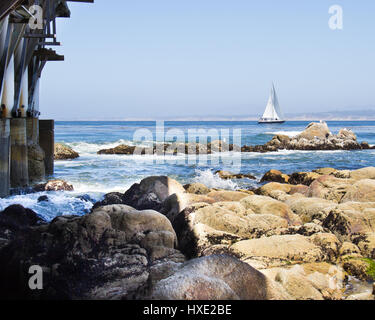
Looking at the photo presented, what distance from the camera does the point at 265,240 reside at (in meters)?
6.18

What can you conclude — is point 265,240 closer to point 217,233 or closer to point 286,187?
point 217,233

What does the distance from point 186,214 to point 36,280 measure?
2680mm

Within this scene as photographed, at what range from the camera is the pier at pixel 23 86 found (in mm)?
10391

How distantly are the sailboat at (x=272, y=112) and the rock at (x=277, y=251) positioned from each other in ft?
277

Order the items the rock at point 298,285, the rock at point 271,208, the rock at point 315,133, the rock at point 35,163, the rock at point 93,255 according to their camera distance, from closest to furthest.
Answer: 1. the rock at point 298,285
2. the rock at point 93,255
3. the rock at point 271,208
4. the rock at point 35,163
5. the rock at point 315,133

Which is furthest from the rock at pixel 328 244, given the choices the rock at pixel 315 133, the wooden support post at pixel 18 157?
the rock at pixel 315 133

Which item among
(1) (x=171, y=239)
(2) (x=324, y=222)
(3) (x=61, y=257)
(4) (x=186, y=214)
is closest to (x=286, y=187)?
(2) (x=324, y=222)

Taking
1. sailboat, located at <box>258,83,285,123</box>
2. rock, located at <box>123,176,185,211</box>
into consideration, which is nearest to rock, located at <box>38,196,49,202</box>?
rock, located at <box>123,176,185,211</box>

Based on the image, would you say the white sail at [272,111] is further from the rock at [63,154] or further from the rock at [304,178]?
the rock at [304,178]

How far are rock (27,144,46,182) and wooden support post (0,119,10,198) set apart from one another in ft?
12.1

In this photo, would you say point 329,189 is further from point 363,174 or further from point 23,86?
point 23,86

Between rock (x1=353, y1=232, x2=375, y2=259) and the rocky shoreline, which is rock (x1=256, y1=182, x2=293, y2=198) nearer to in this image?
the rocky shoreline

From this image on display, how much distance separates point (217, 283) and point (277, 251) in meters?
1.96

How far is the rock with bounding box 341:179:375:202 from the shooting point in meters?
9.15
